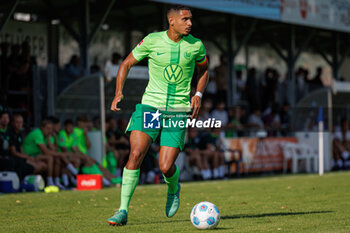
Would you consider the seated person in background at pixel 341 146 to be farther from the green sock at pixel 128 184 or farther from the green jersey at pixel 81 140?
the green sock at pixel 128 184

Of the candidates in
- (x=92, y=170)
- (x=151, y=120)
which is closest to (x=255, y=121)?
(x=92, y=170)

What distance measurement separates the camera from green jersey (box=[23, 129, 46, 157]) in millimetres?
13898

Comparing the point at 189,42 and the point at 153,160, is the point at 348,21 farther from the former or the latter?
the point at 189,42

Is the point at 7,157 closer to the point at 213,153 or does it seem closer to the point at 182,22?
the point at 213,153

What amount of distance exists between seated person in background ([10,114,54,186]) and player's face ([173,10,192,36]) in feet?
23.5

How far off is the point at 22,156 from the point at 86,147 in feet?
6.84

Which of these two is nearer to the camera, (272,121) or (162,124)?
(162,124)

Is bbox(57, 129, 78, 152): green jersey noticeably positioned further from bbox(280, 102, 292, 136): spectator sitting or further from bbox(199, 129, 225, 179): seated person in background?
bbox(280, 102, 292, 136): spectator sitting

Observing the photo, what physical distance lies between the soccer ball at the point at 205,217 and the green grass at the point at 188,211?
0.08m

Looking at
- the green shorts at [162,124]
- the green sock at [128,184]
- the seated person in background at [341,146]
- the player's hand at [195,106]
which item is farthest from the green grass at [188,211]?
the seated person in background at [341,146]

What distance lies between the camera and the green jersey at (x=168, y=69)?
707 cm

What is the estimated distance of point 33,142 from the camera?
45.8ft

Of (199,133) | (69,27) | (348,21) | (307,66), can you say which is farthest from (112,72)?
(307,66)

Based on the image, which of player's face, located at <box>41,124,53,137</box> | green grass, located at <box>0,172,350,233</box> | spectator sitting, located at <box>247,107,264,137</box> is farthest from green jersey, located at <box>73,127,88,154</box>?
spectator sitting, located at <box>247,107,264,137</box>
